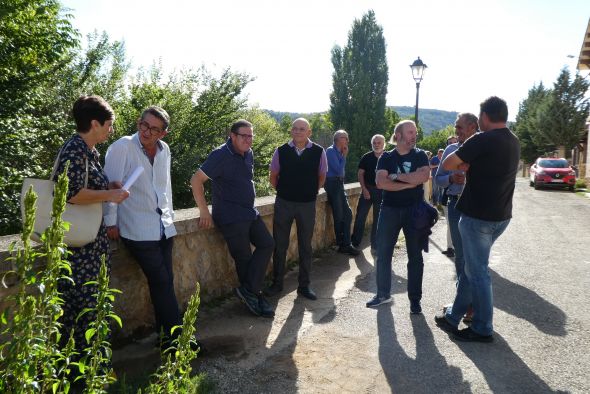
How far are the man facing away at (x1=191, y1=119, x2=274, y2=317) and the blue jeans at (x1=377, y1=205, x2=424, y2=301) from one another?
1065 mm

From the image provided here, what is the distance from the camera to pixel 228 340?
372 centimetres

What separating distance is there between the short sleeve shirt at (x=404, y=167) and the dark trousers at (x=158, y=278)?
7.07 feet

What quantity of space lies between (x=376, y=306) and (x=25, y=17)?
8.48 meters

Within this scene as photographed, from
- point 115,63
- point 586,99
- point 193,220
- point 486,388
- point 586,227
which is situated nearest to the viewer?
point 486,388

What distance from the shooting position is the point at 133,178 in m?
3.04

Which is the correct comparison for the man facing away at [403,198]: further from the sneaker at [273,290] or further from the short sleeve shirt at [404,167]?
the sneaker at [273,290]

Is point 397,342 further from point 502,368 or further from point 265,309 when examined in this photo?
point 265,309

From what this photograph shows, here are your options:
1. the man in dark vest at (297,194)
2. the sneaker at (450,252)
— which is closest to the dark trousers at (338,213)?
the sneaker at (450,252)

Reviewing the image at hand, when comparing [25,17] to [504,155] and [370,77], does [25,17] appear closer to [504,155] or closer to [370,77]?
[504,155]

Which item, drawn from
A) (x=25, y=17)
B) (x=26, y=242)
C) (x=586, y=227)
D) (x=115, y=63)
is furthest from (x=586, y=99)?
(x=26, y=242)

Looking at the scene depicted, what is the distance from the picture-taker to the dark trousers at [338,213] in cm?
704

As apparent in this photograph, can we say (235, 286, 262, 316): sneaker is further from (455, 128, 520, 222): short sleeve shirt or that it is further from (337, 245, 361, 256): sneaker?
(337, 245, 361, 256): sneaker

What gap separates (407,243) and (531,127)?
48.3 metres

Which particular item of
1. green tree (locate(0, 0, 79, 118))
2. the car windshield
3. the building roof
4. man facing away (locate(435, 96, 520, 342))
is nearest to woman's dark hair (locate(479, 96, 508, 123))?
man facing away (locate(435, 96, 520, 342))
